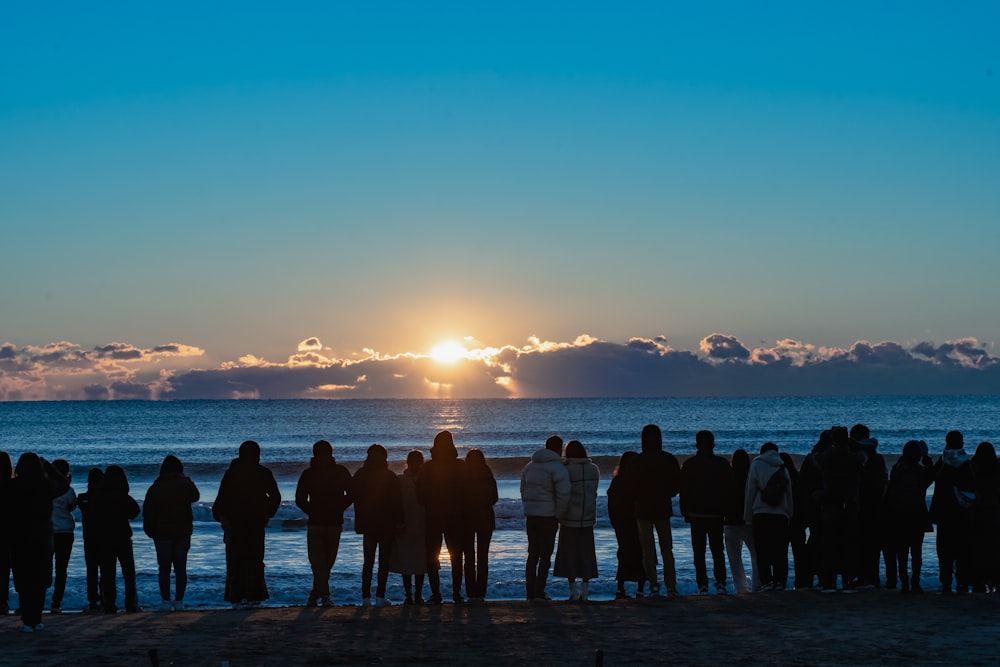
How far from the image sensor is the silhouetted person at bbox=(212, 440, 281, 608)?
10945 millimetres

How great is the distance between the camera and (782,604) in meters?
10.9

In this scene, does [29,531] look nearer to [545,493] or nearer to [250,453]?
[250,453]

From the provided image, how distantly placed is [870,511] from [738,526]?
54.8 inches

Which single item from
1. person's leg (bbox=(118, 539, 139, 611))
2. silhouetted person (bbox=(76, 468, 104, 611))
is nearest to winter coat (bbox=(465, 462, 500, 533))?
person's leg (bbox=(118, 539, 139, 611))

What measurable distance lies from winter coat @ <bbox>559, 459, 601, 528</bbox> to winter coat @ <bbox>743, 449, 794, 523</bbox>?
5.49 ft

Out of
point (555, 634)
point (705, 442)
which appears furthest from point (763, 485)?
point (555, 634)

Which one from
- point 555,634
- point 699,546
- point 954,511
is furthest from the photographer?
point 699,546

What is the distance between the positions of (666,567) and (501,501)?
13.1 m

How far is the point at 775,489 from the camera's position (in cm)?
1144

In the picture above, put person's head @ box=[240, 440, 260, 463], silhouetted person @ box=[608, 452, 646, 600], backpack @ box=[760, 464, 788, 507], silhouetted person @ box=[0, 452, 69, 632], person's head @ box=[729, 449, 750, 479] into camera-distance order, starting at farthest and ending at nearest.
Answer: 1. person's head @ box=[729, 449, 750, 479]
2. silhouetted person @ box=[608, 452, 646, 600]
3. backpack @ box=[760, 464, 788, 507]
4. person's head @ box=[240, 440, 260, 463]
5. silhouetted person @ box=[0, 452, 69, 632]

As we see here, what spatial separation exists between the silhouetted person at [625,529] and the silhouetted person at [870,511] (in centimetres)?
237

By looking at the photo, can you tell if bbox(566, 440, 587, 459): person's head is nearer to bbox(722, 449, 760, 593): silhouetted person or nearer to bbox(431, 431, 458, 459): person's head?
bbox(431, 431, 458, 459): person's head

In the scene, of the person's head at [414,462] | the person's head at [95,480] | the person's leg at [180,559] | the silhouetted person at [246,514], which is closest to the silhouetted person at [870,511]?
the person's head at [414,462]

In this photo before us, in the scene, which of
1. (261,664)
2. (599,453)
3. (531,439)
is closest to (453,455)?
(261,664)
